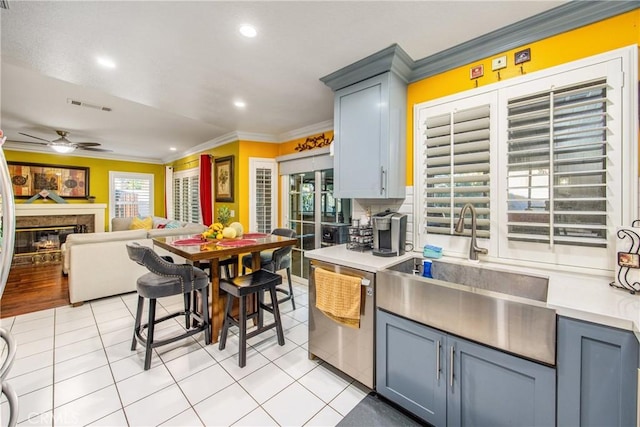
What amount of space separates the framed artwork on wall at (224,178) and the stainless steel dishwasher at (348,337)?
302 cm

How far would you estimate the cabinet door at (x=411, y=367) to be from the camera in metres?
1.47

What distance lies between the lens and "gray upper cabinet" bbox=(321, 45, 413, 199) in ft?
6.89

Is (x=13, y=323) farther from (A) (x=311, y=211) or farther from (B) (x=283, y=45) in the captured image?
(B) (x=283, y=45)

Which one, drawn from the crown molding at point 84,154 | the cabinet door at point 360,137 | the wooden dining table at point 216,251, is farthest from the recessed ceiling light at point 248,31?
the crown molding at point 84,154

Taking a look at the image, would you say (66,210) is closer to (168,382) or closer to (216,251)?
(216,251)

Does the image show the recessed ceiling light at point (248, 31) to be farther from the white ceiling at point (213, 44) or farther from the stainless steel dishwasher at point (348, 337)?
the stainless steel dishwasher at point (348, 337)

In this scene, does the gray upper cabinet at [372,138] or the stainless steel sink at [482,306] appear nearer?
the stainless steel sink at [482,306]

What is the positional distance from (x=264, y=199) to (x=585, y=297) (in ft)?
13.2

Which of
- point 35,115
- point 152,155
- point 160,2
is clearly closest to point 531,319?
point 160,2

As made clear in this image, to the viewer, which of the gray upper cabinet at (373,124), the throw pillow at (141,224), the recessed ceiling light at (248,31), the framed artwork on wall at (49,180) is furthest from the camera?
the throw pillow at (141,224)

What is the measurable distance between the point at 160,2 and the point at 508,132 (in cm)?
236

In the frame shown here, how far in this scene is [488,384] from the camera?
1313mm

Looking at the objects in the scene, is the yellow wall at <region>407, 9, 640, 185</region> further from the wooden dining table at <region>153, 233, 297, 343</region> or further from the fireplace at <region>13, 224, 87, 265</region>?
the fireplace at <region>13, 224, 87, 265</region>

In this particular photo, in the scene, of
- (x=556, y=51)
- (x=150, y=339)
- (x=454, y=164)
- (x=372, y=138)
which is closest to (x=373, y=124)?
(x=372, y=138)
